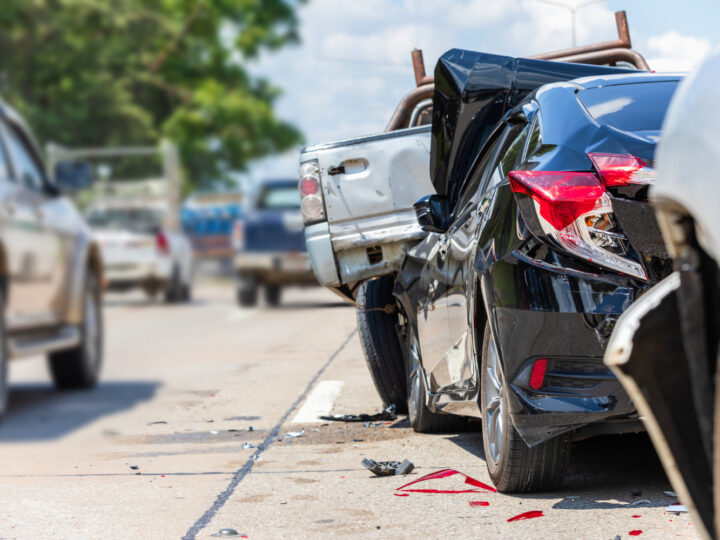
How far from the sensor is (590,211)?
4.54 m

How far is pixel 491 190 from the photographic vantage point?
521 centimetres

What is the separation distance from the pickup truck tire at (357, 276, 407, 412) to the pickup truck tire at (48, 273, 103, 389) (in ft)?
10.8

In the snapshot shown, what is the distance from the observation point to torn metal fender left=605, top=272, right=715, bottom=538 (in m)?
3.04

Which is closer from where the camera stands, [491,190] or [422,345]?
[491,190]

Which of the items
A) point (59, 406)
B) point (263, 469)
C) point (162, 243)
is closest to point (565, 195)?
point (263, 469)

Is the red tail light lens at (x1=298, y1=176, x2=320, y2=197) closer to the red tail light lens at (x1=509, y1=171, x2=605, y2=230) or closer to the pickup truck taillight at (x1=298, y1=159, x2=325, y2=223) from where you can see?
the pickup truck taillight at (x1=298, y1=159, x2=325, y2=223)

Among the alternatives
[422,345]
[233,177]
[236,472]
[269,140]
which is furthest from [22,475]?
[233,177]

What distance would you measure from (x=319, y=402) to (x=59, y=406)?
217 cm

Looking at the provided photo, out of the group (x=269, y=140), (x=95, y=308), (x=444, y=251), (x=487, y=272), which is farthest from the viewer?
(x=269, y=140)

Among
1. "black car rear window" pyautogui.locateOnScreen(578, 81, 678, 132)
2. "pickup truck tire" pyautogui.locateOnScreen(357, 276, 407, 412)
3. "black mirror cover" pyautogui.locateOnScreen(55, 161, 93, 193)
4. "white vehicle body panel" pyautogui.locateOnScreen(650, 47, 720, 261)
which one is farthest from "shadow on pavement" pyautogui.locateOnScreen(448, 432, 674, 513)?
"black mirror cover" pyautogui.locateOnScreen(55, 161, 93, 193)

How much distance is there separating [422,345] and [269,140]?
115 ft

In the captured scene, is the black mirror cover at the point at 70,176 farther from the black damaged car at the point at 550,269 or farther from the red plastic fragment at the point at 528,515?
the red plastic fragment at the point at 528,515

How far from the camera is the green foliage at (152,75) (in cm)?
3944

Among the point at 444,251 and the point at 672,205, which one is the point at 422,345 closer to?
the point at 444,251
